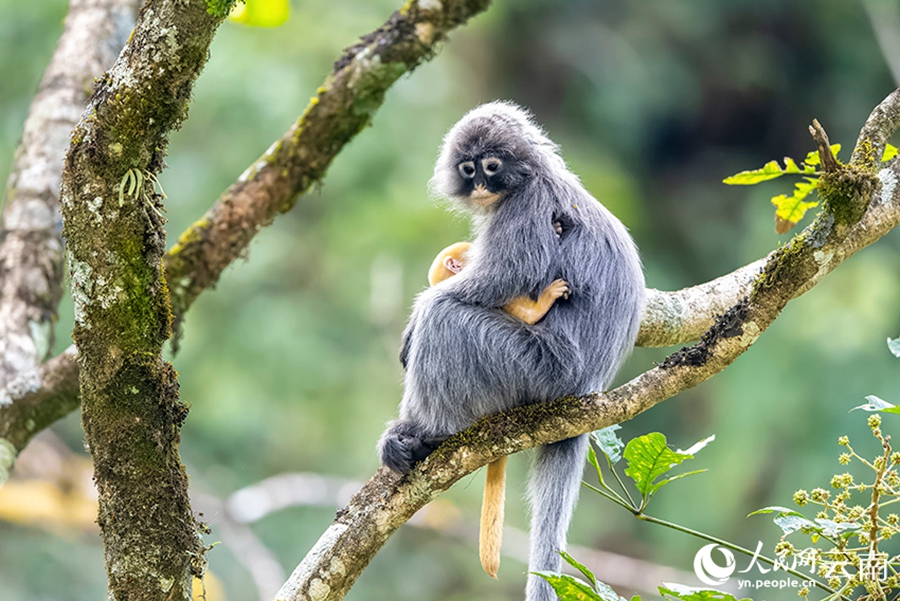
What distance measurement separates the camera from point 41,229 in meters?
4.02

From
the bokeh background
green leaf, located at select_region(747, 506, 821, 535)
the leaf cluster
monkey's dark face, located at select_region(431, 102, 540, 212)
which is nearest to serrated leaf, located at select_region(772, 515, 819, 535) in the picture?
green leaf, located at select_region(747, 506, 821, 535)

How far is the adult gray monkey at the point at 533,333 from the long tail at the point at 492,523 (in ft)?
0.42

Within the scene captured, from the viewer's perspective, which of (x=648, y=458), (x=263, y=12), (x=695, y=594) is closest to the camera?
(x=695, y=594)

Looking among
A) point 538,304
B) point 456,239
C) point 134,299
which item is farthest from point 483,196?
point 456,239

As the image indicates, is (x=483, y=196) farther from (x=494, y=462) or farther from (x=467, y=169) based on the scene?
(x=494, y=462)

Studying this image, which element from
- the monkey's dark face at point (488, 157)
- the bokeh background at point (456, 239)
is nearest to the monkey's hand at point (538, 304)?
the monkey's dark face at point (488, 157)

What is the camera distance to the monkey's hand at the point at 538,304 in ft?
10.3

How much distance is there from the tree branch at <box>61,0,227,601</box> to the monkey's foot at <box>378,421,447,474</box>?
2.11 feet

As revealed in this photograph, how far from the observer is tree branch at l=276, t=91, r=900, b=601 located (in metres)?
2.17

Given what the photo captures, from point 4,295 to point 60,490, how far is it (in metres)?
4.29

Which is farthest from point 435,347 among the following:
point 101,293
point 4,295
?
point 4,295

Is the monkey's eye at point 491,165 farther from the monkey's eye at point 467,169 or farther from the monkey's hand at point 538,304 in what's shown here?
the monkey's hand at point 538,304

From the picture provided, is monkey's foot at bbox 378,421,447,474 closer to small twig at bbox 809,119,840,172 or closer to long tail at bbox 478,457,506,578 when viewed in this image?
long tail at bbox 478,457,506,578

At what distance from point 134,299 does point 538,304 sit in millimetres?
1428
